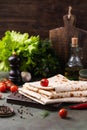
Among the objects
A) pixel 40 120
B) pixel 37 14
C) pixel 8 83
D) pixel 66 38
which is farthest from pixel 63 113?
pixel 37 14

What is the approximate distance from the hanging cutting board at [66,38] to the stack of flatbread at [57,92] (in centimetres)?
64

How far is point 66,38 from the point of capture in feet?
8.02

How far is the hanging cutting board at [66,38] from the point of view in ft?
7.93

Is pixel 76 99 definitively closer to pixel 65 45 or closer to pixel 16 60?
pixel 16 60

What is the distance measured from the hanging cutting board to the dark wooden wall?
1.27 m

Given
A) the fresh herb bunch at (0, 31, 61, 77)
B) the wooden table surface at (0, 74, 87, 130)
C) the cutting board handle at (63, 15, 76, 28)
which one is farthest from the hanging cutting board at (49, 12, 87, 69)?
the wooden table surface at (0, 74, 87, 130)

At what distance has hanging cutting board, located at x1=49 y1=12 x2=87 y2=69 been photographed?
7.93 feet

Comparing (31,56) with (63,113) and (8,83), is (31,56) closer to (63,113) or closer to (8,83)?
(8,83)

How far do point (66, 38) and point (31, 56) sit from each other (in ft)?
1.08

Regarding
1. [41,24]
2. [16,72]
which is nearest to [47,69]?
[16,72]

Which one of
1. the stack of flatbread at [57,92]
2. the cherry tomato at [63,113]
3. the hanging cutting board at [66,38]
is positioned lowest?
the cherry tomato at [63,113]

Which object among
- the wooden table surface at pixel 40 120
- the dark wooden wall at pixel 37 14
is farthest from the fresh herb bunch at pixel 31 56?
the dark wooden wall at pixel 37 14

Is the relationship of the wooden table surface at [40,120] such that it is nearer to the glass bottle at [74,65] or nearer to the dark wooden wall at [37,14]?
the glass bottle at [74,65]

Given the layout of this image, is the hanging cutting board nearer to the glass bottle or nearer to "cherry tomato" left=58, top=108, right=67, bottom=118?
the glass bottle
